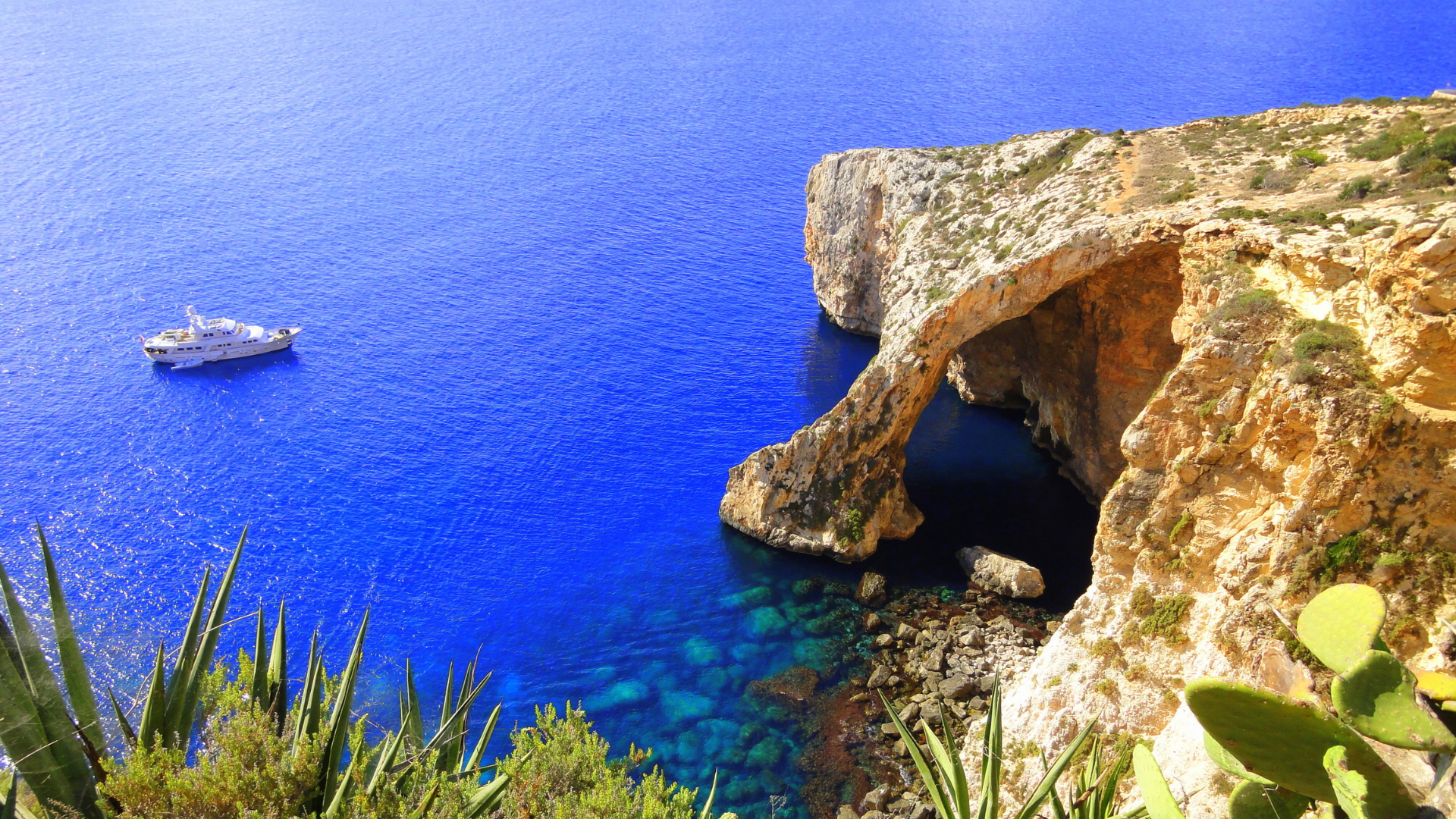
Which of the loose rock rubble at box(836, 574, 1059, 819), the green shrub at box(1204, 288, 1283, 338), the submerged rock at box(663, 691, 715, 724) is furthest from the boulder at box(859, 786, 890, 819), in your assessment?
the green shrub at box(1204, 288, 1283, 338)

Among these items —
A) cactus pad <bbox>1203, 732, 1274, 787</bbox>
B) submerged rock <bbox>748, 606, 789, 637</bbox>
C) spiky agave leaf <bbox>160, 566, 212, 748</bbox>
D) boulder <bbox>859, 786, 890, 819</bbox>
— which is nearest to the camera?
spiky agave leaf <bbox>160, 566, 212, 748</bbox>

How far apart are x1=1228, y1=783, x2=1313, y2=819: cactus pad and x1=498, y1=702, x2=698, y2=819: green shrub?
7.31 metres

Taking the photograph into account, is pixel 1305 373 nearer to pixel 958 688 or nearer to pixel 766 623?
pixel 958 688

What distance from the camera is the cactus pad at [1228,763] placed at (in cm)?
931

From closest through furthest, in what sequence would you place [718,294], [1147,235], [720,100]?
1. [1147,235]
2. [718,294]
3. [720,100]

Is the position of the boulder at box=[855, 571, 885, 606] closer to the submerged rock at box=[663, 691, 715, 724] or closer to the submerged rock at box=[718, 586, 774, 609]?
the submerged rock at box=[718, 586, 774, 609]

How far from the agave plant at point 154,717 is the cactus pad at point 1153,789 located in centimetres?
732

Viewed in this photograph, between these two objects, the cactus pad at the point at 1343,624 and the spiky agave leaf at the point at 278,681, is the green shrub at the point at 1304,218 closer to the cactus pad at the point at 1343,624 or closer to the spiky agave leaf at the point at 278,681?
the cactus pad at the point at 1343,624

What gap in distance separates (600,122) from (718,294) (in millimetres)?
29090

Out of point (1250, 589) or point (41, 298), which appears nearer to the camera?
point (1250, 589)

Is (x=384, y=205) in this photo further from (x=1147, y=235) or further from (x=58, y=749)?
(x=58, y=749)

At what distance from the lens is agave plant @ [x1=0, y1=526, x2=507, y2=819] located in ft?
26.2

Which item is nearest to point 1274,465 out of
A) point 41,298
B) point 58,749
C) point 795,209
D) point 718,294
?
point 58,749

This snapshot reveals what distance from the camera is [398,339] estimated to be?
144 ft
